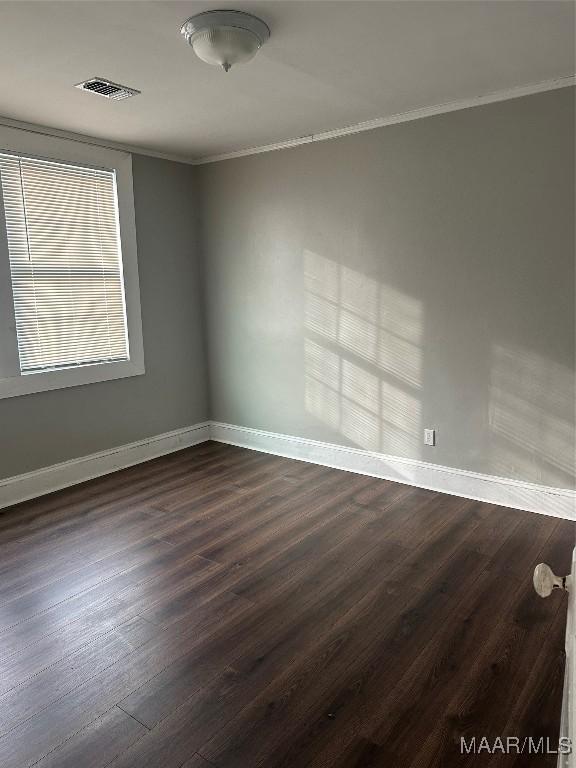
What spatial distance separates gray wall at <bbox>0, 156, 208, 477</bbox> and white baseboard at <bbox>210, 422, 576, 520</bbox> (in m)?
0.69

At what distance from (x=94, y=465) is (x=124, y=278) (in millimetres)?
1520

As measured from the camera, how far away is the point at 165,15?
86.0 inches

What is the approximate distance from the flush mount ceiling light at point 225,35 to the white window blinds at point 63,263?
193cm

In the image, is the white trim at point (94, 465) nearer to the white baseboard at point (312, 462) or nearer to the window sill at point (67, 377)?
the white baseboard at point (312, 462)

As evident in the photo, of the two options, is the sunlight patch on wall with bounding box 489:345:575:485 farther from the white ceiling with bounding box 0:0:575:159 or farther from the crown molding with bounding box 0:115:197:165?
the crown molding with bounding box 0:115:197:165

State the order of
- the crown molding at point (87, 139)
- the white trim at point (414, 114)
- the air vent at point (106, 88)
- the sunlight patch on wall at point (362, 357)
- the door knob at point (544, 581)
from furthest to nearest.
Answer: the sunlight patch on wall at point (362, 357) → the crown molding at point (87, 139) → the white trim at point (414, 114) → the air vent at point (106, 88) → the door knob at point (544, 581)

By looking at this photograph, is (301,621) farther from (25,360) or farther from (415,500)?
(25,360)

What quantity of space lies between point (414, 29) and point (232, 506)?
286 centimetres

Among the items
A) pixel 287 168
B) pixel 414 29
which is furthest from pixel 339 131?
pixel 414 29

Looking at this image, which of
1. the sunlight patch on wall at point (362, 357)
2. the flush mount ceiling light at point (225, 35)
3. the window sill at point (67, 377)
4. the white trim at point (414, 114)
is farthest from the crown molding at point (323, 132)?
the window sill at point (67, 377)

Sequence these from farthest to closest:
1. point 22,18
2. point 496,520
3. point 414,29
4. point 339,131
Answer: point 339,131 → point 496,520 → point 414,29 → point 22,18

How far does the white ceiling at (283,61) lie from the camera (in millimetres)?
2178

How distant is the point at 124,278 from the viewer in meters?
4.35

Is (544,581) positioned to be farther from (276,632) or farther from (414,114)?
(414,114)
